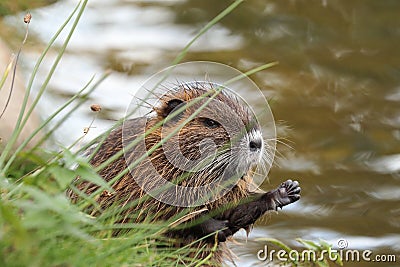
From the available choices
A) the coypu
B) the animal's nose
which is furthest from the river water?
the animal's nose

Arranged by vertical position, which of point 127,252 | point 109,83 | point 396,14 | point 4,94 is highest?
point 396,14

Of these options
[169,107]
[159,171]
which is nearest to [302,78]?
[169,107]

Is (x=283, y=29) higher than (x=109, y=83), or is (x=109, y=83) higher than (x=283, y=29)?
(x=283, y=29)

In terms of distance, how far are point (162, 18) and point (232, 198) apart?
5.35 meters

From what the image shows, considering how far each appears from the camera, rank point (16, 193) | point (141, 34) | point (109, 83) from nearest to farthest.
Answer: point (16, 193) < point (109, 83) < point (141, 34)

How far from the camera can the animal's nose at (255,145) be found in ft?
9.97

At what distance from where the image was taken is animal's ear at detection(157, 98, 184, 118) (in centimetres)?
317

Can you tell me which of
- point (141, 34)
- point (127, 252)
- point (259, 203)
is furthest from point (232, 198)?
point (141, 34)

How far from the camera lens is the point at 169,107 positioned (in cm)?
318

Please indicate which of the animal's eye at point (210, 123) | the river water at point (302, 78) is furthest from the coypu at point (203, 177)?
the river water at point (302, 78)

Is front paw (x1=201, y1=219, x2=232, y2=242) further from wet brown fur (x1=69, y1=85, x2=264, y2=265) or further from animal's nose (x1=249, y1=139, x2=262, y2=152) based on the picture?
animal's nose (x1=249, y1=139, x2=262, y2=152)

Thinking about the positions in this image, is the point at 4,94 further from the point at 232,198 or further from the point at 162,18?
the point at 162,18

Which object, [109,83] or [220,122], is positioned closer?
[220,122]

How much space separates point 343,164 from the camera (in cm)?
647
